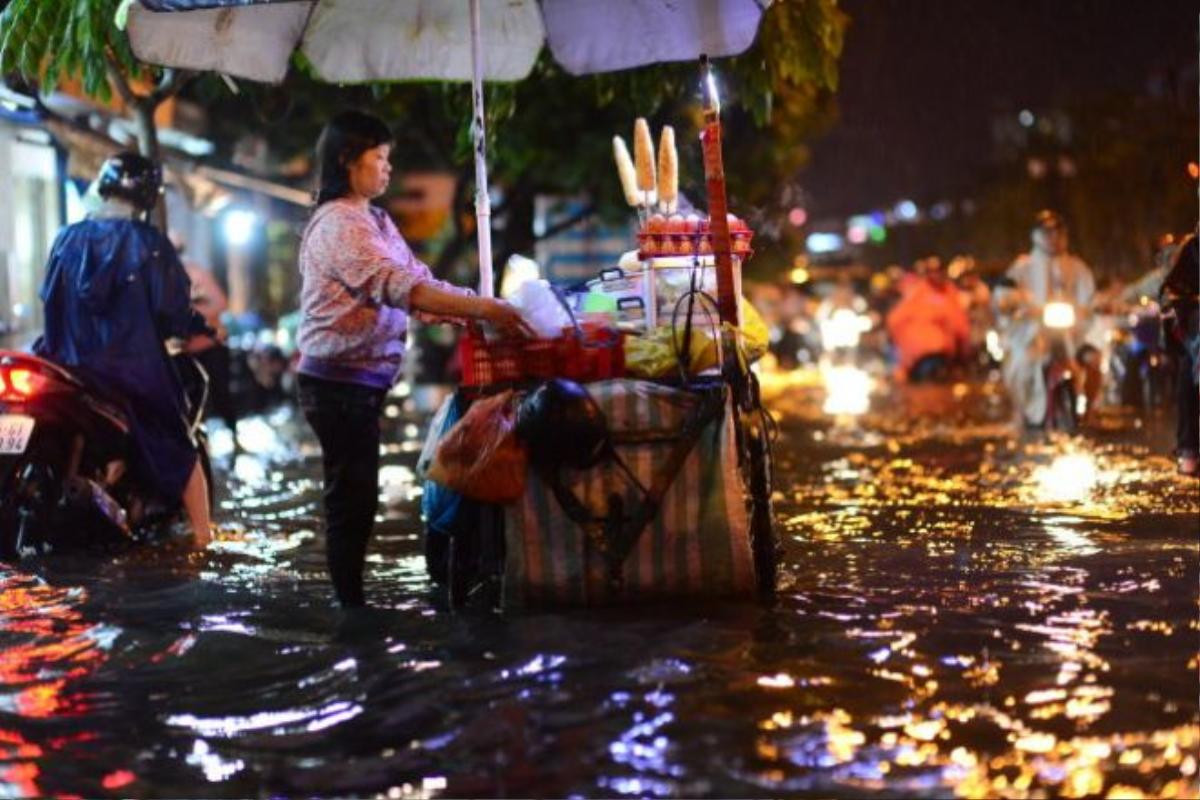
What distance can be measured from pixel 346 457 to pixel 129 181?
9.59ft

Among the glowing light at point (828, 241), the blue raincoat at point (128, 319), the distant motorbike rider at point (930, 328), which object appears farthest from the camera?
the glowing light at point (828, 241)

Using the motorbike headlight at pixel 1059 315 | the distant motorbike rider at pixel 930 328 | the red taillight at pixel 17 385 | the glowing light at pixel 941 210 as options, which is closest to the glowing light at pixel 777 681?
the red taillight at pixel 17 385

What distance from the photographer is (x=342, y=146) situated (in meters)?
6.70

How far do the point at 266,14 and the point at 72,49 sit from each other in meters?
2.20

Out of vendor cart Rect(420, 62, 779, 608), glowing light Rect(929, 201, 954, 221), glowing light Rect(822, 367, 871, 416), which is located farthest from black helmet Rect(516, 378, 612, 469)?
glowing light Rect(929, 201, 954, 221)

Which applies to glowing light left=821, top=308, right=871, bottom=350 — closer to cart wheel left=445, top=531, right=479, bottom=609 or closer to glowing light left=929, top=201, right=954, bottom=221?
cart wheel left=445, top=531, right=479, bottom=609

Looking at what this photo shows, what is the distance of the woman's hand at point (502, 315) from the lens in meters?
6.39

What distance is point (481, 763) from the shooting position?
480 centimetres

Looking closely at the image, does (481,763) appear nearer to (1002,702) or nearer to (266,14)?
(1002,702)

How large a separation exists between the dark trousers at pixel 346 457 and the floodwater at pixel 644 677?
29cm

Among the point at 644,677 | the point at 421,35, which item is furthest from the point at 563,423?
the point at 421,35

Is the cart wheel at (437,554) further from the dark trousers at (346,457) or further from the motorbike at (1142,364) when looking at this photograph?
the motorbike at (1142,364)

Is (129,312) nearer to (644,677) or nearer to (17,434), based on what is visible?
(17,434)

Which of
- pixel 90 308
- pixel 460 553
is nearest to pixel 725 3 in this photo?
pixel 460 553
